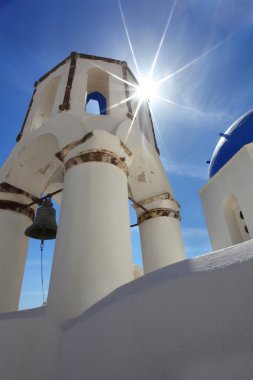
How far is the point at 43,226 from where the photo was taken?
424 centimetres

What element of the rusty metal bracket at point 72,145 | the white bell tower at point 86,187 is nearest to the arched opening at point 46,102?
the white bell tower at point 86,187

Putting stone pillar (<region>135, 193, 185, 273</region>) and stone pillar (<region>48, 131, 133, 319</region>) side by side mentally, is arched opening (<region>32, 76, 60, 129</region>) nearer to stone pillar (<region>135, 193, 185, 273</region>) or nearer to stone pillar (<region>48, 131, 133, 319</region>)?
stone pillar (<region>48, 131, 133, 319</region>)

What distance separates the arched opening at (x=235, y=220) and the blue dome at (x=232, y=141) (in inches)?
39.5

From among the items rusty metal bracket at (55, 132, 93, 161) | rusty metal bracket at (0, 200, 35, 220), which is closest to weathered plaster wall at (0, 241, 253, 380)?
rusty metal bracket at (55, 132, 93, 161)

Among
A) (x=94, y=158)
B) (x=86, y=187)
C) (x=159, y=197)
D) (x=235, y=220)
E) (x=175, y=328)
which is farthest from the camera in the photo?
(x=235, y=220)

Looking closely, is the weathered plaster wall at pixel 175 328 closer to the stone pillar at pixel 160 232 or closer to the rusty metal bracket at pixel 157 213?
the stone pillar at pixel 160 232

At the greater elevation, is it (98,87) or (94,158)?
(98,87)

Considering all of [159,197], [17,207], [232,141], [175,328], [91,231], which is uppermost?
[232,141]

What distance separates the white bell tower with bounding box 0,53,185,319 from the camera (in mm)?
2973

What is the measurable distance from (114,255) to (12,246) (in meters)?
2.38

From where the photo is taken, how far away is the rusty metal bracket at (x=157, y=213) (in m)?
5.53

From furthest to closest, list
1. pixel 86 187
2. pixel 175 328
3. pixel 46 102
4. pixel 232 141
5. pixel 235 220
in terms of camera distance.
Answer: pixel 46 102, pixel 232 141, pixel 235 220, pixel 86 187, pixel 175 328

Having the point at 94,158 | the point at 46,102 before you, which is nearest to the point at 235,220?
the point at 94,158

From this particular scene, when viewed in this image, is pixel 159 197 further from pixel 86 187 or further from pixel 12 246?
pixel 12 246
